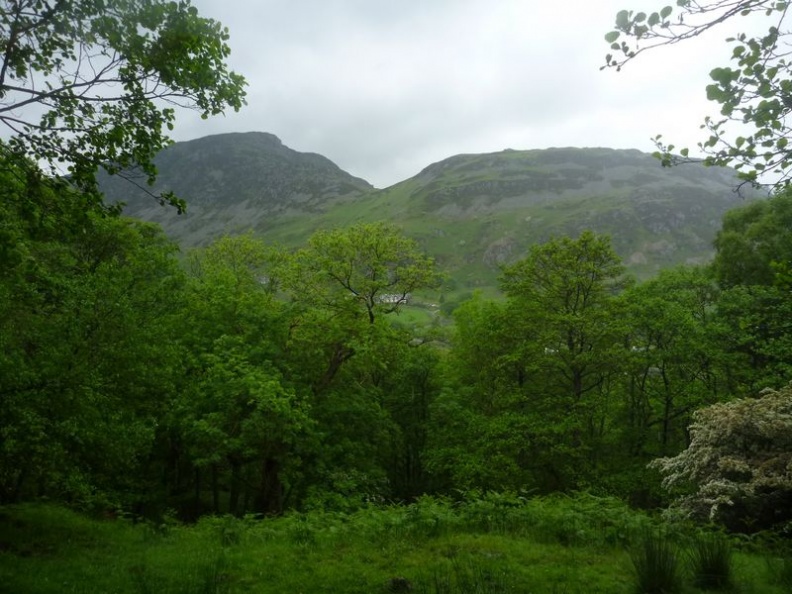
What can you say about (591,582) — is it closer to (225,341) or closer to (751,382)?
(225,341)

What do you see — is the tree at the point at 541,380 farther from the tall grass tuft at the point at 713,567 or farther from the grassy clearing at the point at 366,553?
the tall grass tuft at the point at 713,567

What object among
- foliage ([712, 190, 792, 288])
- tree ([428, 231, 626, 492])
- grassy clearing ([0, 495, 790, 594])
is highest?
foliage ([712, 190, 792, 288])

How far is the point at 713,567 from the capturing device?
9.25m

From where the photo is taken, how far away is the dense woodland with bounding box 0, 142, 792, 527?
17.6m

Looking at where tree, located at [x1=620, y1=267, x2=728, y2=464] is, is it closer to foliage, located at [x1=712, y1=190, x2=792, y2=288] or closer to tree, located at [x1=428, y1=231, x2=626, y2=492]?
tree, located at [x1=428, y1=231, x2=626, y2=492]

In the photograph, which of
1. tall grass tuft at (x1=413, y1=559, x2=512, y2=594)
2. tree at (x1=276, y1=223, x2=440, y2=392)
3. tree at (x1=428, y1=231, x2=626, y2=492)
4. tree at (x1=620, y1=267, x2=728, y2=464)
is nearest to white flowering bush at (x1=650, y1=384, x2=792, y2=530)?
tree at (x1=428, y1=231, x2=626, y2=492)

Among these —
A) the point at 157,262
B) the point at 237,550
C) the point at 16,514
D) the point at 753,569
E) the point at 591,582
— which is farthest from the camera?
the point at 157,262

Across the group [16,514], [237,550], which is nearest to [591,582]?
[237,550]

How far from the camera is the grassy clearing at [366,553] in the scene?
948cm

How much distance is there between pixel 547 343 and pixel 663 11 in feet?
68.3

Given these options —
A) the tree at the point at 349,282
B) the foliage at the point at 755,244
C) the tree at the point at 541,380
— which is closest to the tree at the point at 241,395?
the tree at the point at 349,282

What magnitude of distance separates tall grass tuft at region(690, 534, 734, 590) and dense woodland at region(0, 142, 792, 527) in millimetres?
6724

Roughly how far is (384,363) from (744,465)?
1324cm

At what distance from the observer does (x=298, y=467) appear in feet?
67.5
